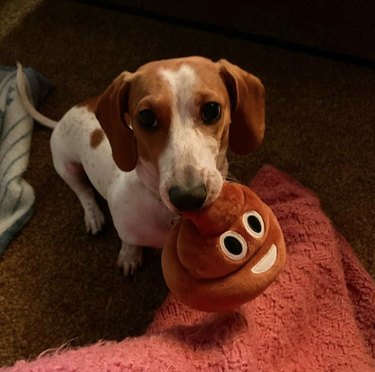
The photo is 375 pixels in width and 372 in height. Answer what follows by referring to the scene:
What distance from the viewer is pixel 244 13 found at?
8.37 feet

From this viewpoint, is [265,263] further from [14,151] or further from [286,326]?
[14,151]

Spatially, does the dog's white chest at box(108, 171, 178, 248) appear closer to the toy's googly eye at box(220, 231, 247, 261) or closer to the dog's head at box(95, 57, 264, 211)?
the dog's head at box(95, 57, 264, 211)

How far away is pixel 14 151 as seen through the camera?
2277 mm

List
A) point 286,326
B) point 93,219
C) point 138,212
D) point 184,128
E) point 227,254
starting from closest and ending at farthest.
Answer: point 227,254, point 184,128, point 286,326, point 138,212, point 93,219

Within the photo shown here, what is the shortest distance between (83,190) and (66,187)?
17 centimetres

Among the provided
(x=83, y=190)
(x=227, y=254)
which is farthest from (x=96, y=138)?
(x=227, y=254)

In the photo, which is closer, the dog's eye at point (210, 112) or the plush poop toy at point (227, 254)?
the plush poop toy at point (227, 254)

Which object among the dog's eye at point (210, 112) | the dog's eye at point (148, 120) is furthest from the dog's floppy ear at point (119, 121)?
the dog's eye at point (210, 112)

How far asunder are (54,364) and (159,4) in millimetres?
2020

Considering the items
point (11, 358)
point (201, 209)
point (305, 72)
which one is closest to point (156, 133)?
point (201, 209)

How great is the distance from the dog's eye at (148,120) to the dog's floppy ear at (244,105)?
0.84 ft

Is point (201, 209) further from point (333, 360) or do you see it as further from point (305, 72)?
point (305, 72)

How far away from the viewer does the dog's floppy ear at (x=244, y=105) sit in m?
1.49

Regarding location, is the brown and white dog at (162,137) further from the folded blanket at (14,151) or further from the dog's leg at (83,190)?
the folded blanket at (14,151)
